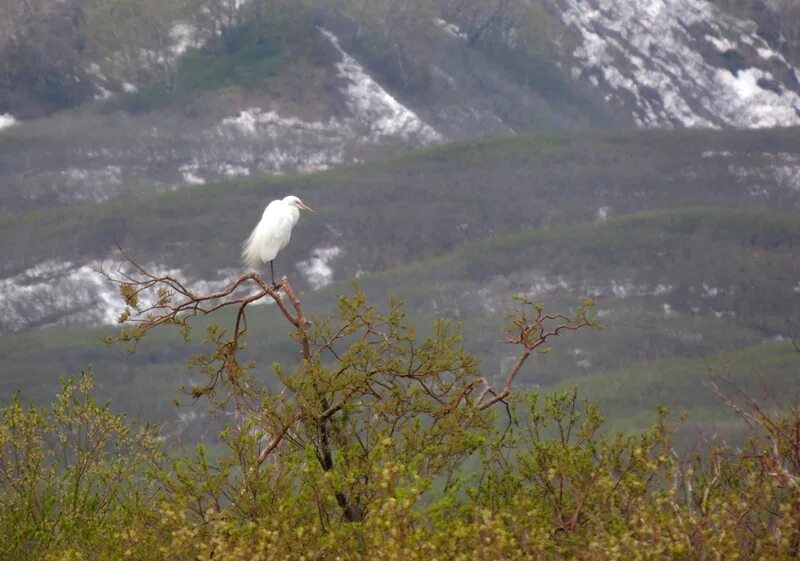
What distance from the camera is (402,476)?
16859 mm

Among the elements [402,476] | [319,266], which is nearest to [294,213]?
[402,476]

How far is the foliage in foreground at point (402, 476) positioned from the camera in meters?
Result: 15.6

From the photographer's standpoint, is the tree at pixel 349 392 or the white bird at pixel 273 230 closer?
the tree at pixel 349 392

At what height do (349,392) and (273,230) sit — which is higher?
(349,392)

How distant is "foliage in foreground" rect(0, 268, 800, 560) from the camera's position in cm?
1556

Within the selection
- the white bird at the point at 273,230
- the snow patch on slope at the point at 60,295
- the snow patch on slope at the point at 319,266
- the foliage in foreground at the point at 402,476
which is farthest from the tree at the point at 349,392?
the snow patch on slope at the point at 319,266

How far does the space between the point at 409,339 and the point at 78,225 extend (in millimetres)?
179606

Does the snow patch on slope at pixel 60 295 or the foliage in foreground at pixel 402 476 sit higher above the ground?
the foliage in foreground at pixel 402 476

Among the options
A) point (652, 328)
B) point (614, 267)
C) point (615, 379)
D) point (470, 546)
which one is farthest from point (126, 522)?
point (614, 267)

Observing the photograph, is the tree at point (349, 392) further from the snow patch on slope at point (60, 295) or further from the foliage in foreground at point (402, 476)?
the snow patch on slope at point (60, 295)

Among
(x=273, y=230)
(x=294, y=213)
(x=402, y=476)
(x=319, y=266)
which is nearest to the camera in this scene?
(x=402, y=476)

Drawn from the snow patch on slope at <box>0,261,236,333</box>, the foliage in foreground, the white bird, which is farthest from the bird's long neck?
the snow patch on slope at <box>0,261,236,333</box>

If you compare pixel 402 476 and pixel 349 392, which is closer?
pixel 402 476

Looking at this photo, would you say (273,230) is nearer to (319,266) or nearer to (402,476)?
(402,476)
